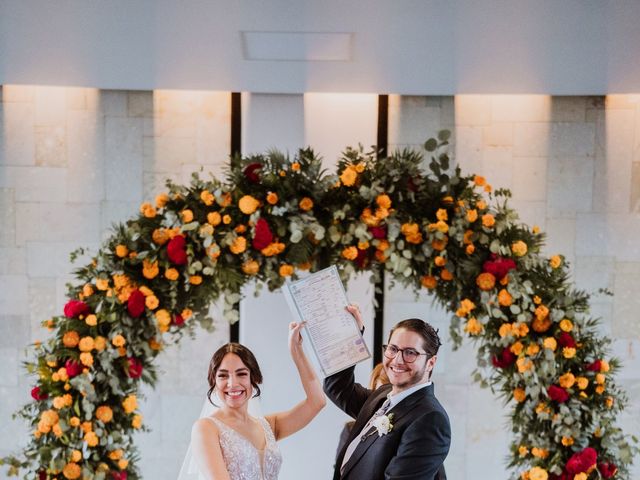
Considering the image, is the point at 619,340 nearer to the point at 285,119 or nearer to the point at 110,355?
the point at 285,119

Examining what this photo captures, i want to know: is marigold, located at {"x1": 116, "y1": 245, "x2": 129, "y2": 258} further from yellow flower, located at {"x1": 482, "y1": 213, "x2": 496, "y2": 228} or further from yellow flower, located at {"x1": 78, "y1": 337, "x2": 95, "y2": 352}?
yellow flower, located at {"x1": 482, "y1": 213, "x2": 496, "y2": 228}

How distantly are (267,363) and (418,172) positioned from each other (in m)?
2.38

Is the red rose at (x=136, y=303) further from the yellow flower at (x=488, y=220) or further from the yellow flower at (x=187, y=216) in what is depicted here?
the yellow flower at (x=488, y=220)

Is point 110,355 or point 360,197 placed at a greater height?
point 360,197

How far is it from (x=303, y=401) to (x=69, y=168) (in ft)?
9.25

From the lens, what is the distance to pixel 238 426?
138 inches

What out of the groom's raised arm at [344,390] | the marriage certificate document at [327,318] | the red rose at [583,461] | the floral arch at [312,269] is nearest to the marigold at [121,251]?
the floral arch at [312,269]

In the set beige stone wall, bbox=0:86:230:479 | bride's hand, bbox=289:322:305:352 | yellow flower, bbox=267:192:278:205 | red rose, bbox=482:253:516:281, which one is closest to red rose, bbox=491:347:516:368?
red rose, bbox=482:253:516:281

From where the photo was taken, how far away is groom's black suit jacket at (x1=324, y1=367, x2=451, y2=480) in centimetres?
299

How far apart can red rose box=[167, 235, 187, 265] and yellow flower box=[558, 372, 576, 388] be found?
1935 millimetres

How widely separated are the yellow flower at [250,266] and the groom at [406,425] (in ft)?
2.41

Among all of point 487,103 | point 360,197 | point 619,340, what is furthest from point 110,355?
point 619,340

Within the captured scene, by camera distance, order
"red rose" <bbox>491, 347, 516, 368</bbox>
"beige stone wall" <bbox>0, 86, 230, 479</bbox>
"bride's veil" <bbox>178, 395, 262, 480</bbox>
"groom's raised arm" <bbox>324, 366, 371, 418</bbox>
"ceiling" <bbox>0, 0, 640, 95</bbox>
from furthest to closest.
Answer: "beige stone wall" <bbox>0, 86, 230, 479</bbox>
"bride's veil" <bbox>178, 395, 262, 480</bbox>
"groom's raised arm" <bbox>324, 366, 371, 418</bbox>
"red rose" <bbox>491, 347, 516, 368</bbox>
"ceiling" <bbox>0, 0, 640, 95</bbox>

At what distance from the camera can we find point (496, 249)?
3254 mm
